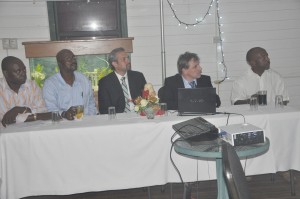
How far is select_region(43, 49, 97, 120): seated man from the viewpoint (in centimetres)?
328

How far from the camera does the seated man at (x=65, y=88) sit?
328 cm

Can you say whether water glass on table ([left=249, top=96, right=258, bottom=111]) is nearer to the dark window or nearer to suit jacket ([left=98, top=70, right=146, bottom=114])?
suit jacket ([left=98, top=70, right=146, bottom=114])

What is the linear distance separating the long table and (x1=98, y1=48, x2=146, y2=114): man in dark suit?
2.22ft

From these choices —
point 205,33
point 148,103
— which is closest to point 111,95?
point 148,103

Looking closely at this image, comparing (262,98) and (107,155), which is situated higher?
(262,98)

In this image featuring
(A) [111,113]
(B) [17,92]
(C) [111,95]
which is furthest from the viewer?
(C) [111,95]

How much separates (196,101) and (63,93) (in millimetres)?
1415

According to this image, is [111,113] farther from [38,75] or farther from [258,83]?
[38,75]

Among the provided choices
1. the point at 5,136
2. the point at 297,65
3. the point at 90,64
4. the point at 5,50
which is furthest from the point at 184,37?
the point at 5,136

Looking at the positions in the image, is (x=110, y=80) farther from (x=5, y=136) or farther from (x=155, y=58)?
(x=155, y=58)

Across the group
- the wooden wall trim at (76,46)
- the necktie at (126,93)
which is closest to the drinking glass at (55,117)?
the necktie at (126,93)

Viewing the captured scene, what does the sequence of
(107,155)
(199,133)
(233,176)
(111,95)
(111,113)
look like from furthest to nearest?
(111,95) → (111,113) → (107,155) → (199,133) → (233,176)

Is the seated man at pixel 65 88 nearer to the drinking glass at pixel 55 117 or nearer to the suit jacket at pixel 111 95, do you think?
the suit jacket at pixel 111 95

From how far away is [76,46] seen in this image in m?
4.73
